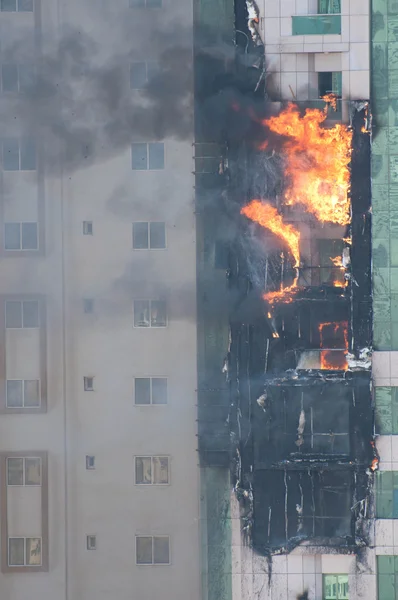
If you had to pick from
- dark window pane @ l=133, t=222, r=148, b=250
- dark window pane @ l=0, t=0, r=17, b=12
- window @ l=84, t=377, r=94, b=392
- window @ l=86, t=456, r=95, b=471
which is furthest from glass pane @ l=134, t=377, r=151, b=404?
dark window pane @ l=0, t=0, r=17, b=12

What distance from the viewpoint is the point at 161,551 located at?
1501 cm

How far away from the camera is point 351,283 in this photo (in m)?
14.8

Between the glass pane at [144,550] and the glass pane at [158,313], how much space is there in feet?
16.2

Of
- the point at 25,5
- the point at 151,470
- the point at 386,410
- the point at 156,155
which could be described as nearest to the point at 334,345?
the point at 386,410

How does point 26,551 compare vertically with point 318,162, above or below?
below

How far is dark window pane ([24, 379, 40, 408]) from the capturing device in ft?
49.6

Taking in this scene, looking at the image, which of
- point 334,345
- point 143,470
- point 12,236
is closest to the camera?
point 334,345

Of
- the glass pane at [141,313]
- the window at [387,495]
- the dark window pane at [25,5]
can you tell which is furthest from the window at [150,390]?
the dark window pane at [25,5]

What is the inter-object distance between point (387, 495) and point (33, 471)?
810 centimetres

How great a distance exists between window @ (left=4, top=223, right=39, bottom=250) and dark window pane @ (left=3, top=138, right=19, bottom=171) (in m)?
1.33

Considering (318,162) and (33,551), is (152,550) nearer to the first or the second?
(33,551)

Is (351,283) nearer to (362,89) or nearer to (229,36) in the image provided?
(362,89)

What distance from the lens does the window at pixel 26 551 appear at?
15.1m

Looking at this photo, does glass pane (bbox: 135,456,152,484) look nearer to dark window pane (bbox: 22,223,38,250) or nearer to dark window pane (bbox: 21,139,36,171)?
dark window pane (bbox: 22,223,38,250)
